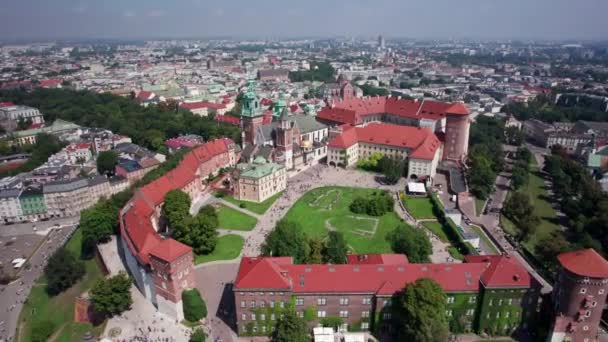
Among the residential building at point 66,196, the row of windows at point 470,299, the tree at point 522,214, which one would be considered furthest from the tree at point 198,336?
the residential building at point 66,196

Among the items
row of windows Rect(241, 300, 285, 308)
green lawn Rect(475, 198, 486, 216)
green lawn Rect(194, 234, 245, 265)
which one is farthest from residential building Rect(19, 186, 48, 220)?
green lawn Rect(475, 198, 486, 216)

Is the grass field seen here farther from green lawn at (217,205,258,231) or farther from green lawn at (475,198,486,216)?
green lawn at (475,198,486,216)

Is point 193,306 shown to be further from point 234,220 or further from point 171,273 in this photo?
point 234,220

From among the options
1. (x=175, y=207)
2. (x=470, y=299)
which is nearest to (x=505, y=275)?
(x=470, y=299)

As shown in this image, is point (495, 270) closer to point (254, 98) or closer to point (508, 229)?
point (508, 229)

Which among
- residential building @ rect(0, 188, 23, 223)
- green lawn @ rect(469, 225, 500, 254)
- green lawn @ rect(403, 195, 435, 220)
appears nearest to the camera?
green lawn @ rect(469, 225, 500, 254)

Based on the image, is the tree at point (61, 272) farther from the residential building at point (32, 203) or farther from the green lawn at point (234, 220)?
the residential building at point (32, 203)
